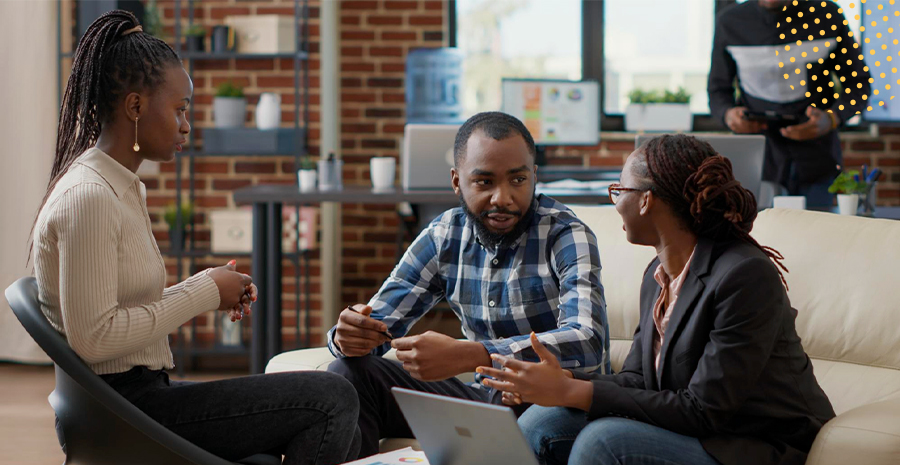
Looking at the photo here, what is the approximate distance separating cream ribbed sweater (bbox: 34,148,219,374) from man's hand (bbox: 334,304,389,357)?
0.31m

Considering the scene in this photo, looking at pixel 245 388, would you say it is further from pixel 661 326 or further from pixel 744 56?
pixel 744 56

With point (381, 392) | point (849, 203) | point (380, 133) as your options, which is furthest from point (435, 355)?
point (380, 133)

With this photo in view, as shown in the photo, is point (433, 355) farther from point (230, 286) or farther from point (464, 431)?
point (230, 286)

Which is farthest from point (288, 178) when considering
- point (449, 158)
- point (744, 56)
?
point (744, 56)

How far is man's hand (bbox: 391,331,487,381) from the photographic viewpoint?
161 centimetres

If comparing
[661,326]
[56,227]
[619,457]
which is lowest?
[619,457]

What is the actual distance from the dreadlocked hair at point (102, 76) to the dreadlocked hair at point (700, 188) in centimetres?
87

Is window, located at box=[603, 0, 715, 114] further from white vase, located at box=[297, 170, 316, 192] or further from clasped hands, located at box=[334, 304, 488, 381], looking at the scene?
clasped hands, located at box=[334, 304, 488, 381]

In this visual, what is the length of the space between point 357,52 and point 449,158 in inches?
63.6

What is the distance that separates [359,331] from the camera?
5.91 feet

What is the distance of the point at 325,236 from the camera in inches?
174

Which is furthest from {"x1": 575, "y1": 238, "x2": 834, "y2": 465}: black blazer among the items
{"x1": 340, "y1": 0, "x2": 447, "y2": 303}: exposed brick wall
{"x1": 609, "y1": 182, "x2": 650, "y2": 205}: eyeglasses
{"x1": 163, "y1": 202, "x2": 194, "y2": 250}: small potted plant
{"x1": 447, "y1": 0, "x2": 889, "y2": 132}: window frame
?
{"x1": 447, "y1": 0, "x2": 889, "y2": 132}: window frame

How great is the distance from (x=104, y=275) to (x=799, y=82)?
3.15m

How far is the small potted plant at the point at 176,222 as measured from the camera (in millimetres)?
4129
